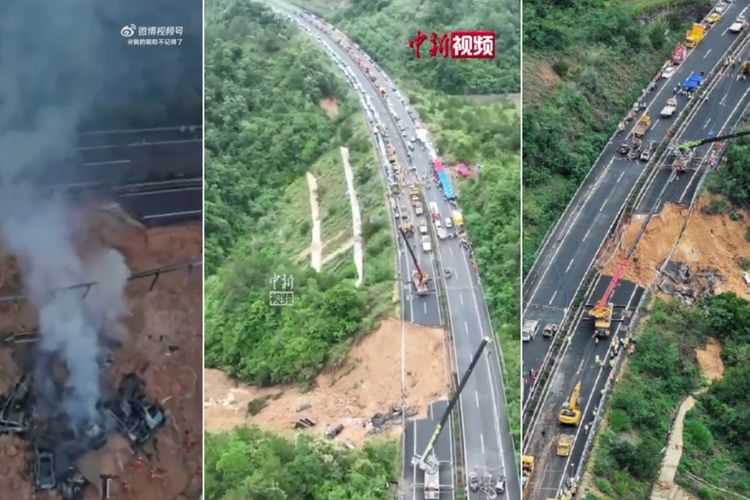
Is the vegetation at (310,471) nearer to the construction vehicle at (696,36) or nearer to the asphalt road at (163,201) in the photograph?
the asphalt road at (163,201)

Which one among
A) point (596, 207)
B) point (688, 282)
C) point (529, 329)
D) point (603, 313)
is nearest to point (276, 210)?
point (529, 329)

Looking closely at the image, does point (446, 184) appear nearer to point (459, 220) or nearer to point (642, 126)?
point (459, 220)

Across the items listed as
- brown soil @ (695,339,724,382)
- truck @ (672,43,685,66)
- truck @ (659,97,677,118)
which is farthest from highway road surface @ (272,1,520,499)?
truck @ (672,43,685,66)

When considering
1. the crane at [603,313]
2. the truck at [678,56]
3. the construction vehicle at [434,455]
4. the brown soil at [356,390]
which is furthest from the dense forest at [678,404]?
the truck at [678,56]

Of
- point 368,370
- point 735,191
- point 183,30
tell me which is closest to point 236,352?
point 368,370

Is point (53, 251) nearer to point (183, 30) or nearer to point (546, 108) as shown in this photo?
point (183, 30)

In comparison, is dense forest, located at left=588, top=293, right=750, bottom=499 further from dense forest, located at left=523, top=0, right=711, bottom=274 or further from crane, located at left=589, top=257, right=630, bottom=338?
dense forest, located at left=523, top=0, right=711, bottom=274
